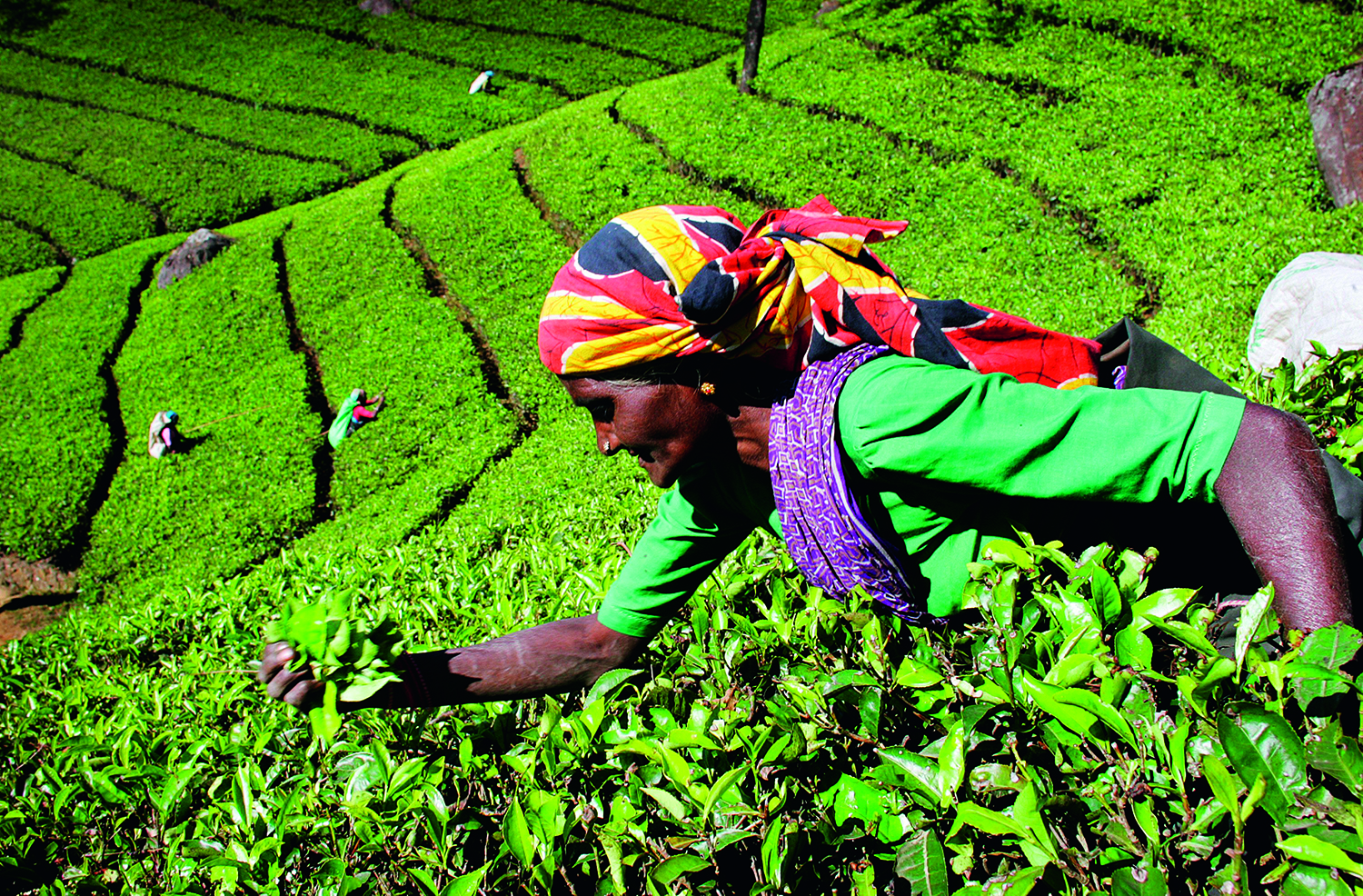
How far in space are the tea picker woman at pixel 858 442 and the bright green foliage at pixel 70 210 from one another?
1329 cm

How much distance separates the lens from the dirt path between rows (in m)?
6.95

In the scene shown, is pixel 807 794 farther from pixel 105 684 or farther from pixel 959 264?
pixel 959 264

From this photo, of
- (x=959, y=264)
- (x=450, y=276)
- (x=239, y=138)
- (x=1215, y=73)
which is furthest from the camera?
(x=239, y=138)

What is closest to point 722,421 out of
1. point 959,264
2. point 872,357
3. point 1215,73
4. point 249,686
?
point 872,357

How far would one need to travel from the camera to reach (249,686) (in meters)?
2.43

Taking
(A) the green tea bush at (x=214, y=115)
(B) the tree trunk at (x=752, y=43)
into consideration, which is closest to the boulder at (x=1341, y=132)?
(B) the tree trunk at (x=752, y=43)

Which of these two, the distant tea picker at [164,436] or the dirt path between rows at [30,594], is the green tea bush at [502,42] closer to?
the distant tea picker at [164,436]

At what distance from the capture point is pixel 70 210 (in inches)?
500

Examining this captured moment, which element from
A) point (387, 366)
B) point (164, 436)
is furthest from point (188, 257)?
point (387, 366)

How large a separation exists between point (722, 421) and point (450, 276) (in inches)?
329

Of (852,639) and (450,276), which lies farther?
(450,276)

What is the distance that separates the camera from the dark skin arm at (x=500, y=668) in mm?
1456

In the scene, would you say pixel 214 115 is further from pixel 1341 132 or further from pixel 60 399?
pixel 1341 132

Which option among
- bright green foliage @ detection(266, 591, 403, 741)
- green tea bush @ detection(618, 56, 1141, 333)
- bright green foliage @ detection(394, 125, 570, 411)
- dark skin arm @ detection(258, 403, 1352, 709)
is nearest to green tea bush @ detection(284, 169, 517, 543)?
bright green foliage @ detection(394, 125, 570, 411)
